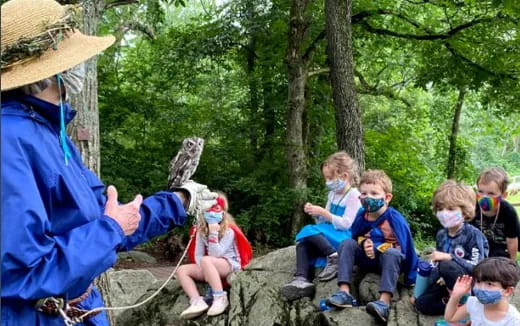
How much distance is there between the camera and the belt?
1676 millimetres

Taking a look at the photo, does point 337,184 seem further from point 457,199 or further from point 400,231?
point 457,199

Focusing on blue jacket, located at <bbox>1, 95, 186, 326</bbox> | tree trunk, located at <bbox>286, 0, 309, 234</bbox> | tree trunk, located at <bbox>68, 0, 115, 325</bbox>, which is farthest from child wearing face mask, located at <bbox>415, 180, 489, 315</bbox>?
tree trunk, located at <bbox>286, 0, 309, 234</bbox>

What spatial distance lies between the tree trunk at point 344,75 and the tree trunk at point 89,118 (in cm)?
401

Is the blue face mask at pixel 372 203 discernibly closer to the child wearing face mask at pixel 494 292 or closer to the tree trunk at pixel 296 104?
the child wearing face mask at pixel 494 292

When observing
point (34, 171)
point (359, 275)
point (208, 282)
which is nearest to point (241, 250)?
point (208, 282)

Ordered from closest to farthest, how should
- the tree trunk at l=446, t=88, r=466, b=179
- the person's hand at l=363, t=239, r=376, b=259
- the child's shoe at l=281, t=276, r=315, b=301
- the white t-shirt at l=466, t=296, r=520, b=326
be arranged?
1. the white t-shirt at l=466, t=296, r=520, b=326
2. the person's hand at l=363, t=239, r=376, b=259
3. the child's shoe at l=281, t=276, r=315, b=301
4. the tree trunk at l=446, t=88, r=466, b=179

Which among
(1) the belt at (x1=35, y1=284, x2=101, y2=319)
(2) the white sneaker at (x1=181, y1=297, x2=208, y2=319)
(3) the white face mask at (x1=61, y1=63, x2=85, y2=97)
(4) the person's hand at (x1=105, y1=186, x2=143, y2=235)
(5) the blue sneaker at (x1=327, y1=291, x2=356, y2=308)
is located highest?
(3) the white face mask at (x1=61, y1=63, x2=85, y2=97)

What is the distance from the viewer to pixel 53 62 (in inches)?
69.1

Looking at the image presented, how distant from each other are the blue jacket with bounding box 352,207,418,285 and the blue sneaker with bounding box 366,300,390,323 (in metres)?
0.50

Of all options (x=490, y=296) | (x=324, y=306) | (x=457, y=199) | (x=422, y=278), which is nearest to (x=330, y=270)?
(x=324, y=306)

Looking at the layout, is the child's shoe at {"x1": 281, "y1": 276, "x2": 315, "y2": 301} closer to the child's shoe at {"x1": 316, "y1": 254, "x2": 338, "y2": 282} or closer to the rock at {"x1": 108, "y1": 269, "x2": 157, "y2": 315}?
the child's shoe at {"x1": 316, "y1": 254, "x2": 338, "y2": 282}

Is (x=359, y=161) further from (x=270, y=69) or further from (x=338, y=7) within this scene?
(x=270, y=69)

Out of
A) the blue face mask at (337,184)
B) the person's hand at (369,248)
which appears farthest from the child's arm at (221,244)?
the person's hand at (369,248)

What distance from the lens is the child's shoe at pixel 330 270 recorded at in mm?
4969
